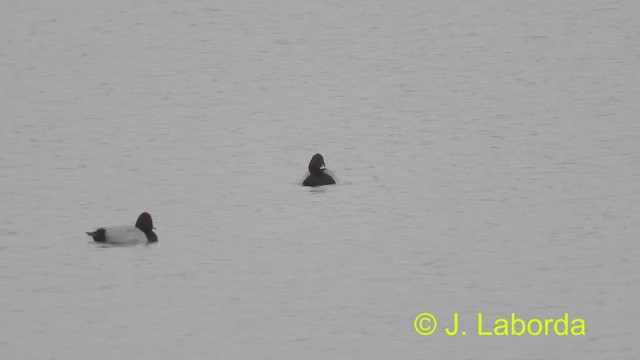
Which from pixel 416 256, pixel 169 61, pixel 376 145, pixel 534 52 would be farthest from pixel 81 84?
pixel 416 256

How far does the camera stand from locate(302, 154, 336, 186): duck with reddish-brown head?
50.7 feet

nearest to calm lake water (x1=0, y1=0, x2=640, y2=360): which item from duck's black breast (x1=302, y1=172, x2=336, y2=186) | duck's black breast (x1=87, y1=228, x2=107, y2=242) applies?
duck's black breast (x1=87, y1=228, x2=107, y2=242)

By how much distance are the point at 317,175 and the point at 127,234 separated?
373cm

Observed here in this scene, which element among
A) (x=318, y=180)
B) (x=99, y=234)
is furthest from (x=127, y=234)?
(x=318, y=180)

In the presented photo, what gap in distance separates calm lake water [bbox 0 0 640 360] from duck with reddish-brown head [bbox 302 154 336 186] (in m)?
0.26

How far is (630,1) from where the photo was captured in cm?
2745

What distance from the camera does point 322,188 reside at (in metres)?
15.5

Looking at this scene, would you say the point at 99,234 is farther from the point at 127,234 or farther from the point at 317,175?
the point at 317,175

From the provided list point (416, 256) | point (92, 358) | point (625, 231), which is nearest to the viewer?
point (92, 358)

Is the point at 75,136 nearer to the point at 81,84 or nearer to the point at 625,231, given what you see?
the point at 81,84

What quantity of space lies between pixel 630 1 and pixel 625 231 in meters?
15.7

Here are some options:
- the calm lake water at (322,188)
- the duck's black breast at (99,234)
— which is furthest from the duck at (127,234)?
the calm lake water at (322,188)

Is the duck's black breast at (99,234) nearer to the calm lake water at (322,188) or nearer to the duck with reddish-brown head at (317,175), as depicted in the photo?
the calm lake water at (322,188)

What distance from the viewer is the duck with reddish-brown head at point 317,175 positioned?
15461 millimetres
